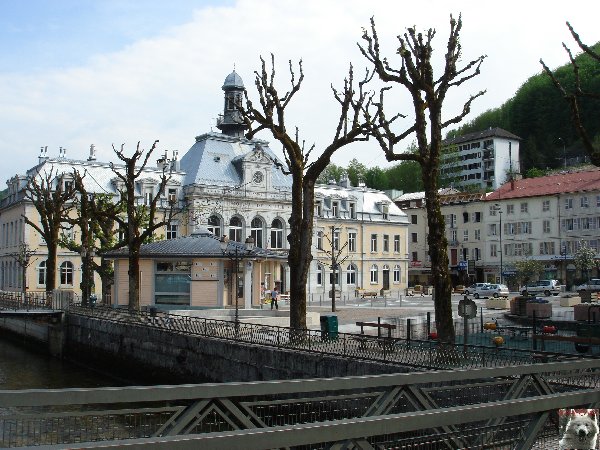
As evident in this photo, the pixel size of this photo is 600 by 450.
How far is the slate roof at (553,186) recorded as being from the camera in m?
77.1

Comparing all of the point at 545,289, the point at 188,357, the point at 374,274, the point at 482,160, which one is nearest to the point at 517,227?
the point at 374,274

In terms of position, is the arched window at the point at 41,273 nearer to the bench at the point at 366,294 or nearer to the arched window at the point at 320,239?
the arched window at the point at 320,239

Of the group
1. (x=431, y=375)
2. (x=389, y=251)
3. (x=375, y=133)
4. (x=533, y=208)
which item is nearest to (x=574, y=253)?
(x=533, y=208)

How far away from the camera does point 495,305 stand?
46.7 meters

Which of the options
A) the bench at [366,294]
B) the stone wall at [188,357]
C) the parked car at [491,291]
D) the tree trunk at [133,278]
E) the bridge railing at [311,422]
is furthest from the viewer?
the bench at [366,294]

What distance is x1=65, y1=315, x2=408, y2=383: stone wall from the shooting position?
2033 centimetres

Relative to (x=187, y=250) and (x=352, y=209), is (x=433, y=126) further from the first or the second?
(x=352, y=209)

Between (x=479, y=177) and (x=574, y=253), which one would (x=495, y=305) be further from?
(x=479, y=177)

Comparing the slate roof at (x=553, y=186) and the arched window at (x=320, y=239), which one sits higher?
the slate roof at (x=553, y=186)

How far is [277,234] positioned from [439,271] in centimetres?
5437

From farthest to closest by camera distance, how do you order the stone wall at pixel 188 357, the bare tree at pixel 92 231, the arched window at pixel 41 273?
the arched window at pixel 41 273
the bare tree at pixel 92 231
the stone wall at pixel 188 357

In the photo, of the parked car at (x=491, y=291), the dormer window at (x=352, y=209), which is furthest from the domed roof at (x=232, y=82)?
the parked car at (x=491, y=291)

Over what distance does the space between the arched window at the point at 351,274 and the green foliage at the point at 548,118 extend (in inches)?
2278

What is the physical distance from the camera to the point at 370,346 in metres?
19.9
